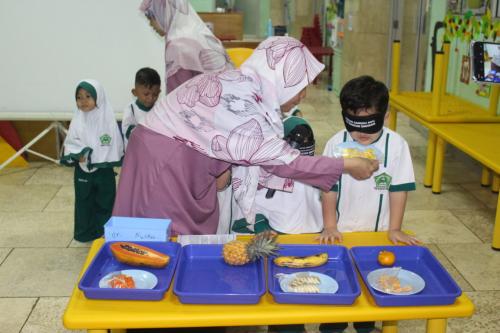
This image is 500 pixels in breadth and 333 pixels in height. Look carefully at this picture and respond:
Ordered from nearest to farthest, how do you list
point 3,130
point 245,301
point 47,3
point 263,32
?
point 245,301 < point 47,3 < point 3,130 < point 263,32

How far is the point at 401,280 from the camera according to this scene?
1.77m

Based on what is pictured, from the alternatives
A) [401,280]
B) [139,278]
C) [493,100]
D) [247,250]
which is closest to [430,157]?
[493,100]

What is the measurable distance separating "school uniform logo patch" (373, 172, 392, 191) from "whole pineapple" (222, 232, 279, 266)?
2.22ft

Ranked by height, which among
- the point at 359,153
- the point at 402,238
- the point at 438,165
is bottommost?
the point at 438,165

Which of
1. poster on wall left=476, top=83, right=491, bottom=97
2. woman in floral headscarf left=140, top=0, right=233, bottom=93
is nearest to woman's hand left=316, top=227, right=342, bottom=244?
woman in floral headscarf left=140, top=0, right=233, bottom=93

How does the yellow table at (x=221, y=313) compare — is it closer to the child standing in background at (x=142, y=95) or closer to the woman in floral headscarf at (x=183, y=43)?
the woman in floral headscarf at (x=183, y=43)

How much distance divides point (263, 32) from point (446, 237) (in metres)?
11.3

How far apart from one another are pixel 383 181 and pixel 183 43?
1.85 meters

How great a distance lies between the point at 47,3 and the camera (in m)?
5.12

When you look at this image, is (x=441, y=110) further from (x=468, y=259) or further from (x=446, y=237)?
(x=468, y=259)

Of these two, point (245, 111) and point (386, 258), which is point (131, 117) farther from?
point (386, 258)

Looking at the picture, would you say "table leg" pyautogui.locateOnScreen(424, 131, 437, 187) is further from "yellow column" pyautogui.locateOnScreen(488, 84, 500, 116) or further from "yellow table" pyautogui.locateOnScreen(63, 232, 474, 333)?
"yellow table" pyautogui.locateOnScreen(63, 232, 474, 333)

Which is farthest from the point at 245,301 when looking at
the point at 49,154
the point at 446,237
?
the point at 49,154

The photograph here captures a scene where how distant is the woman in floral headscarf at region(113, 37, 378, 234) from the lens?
202 cm
